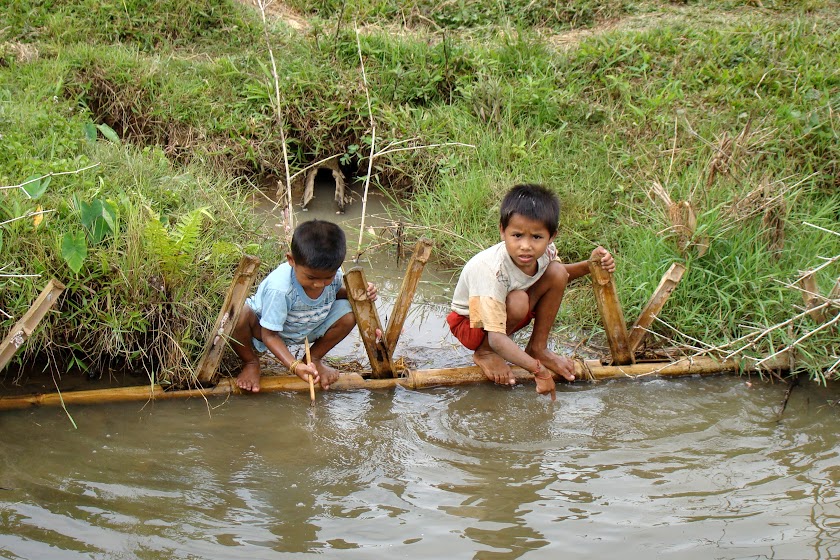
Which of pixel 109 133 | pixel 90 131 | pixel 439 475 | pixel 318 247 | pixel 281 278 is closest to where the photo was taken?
pixel 439 475

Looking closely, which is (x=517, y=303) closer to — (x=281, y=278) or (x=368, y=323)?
(x=368, y=323)

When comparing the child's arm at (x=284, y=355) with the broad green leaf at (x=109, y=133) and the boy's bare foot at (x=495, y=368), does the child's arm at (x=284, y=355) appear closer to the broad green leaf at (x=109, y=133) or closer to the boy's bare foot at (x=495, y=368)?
the boy's bare foot at (x=495, y=368)

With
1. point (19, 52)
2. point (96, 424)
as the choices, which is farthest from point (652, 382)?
point (19, 52)

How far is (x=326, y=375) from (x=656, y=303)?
170 centimetres

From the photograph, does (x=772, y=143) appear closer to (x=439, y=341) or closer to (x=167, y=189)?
(x=439, y=341)

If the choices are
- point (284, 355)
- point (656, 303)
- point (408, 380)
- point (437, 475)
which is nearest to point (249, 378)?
point (284, 355)

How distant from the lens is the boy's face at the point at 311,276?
3971mm

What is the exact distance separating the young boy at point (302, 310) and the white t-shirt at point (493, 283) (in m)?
0.48

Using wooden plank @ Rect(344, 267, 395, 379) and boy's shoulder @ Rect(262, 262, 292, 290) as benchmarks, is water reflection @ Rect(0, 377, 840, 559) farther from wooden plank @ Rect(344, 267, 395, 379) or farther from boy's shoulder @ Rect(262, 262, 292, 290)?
boy's shoulder @ Rect(262, 262, 292, 290)

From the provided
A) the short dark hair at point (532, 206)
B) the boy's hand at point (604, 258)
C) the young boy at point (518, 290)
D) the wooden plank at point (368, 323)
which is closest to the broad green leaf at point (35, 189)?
the wooden plank at point (368, 323)

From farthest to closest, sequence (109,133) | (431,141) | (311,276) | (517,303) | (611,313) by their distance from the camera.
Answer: (431,141) < (109,133) < (611,313) < (517,303) < (311,276)

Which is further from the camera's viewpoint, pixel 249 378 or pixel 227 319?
pixel 249 378

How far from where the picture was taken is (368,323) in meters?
4.24

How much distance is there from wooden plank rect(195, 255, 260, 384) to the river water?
18cm
